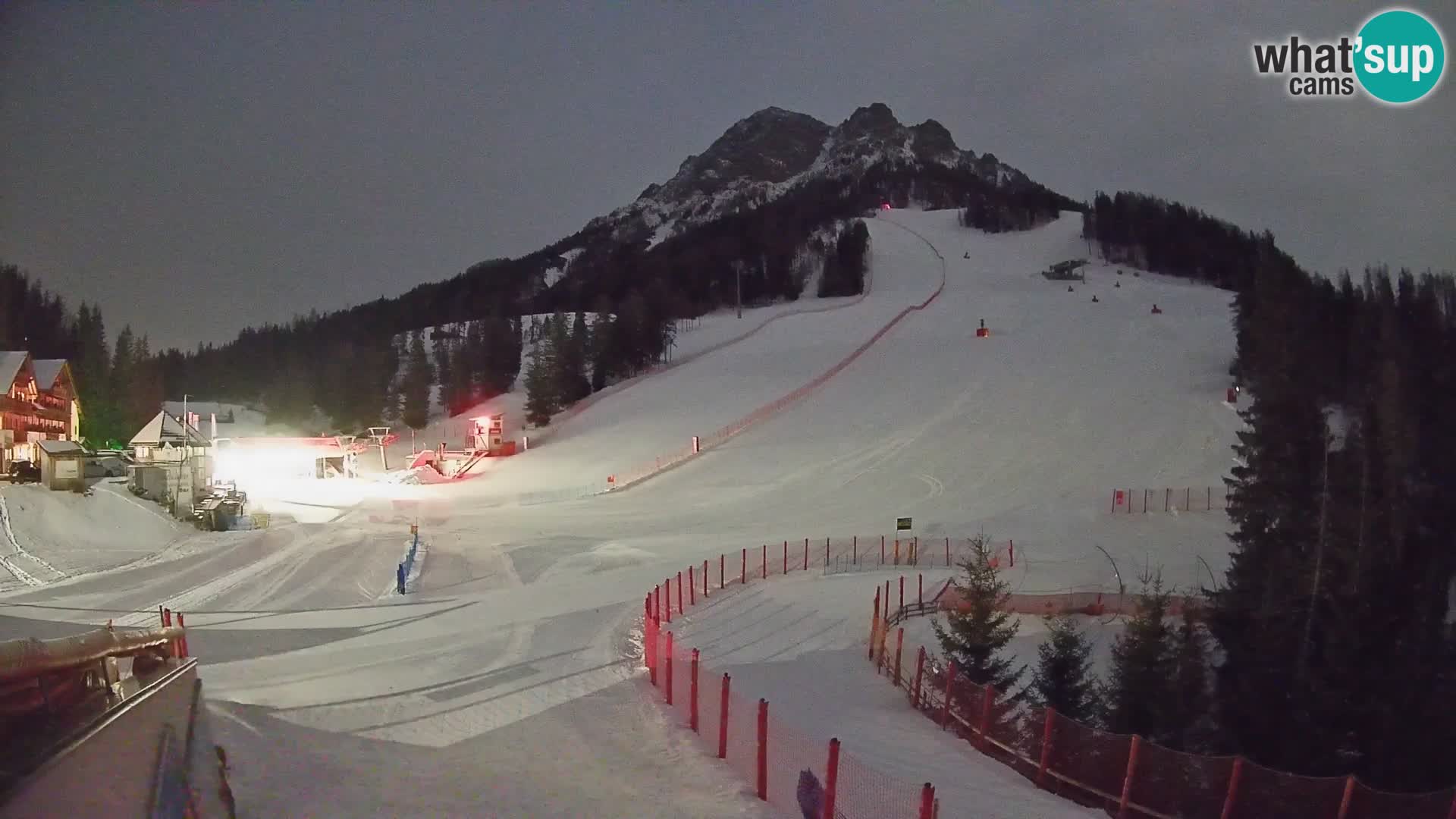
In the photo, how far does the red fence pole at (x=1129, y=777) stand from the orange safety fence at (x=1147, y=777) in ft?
0.05

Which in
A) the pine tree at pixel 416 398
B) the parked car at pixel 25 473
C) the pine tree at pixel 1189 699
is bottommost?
the pine tree at pixel 1189 699

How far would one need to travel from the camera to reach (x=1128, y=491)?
103 ft

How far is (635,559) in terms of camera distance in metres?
23.6

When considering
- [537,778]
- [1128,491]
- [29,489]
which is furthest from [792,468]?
[537,778]

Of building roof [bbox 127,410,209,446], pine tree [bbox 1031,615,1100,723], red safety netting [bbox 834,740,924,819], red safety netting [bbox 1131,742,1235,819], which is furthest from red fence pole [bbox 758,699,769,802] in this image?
building roof [bbox 127,410,209,446]

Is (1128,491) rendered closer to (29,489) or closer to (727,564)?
(727,564)

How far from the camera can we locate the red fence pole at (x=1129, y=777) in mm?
8172

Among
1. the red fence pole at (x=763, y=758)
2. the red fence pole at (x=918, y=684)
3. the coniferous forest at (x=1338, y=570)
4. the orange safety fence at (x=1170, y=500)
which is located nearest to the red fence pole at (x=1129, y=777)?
the red fence pole at (x=763, y=758)

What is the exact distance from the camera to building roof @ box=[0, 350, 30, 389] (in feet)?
105

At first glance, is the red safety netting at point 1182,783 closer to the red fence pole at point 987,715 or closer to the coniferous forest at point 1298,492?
the red fence pole at point 987,715

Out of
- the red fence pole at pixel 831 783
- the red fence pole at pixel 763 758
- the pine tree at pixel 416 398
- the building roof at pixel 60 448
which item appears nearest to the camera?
the red fence pole at pixel 831 783

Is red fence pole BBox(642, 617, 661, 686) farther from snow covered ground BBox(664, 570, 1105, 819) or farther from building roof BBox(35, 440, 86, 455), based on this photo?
building roof BBox(35, 440, 86, 455)

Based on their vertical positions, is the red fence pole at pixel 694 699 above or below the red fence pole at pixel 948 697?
above

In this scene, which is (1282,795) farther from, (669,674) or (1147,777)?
(669,674)
